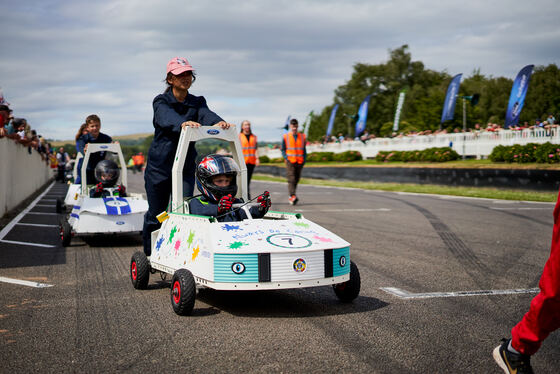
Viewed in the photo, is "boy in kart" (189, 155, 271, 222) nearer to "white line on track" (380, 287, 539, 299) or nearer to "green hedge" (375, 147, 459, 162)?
"white line on track" (380, 287, 539, 299)

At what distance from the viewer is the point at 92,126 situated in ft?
36.7

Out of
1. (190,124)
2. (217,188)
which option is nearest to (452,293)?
(217,188)

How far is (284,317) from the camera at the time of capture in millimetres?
4887

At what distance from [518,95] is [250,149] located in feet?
78.0

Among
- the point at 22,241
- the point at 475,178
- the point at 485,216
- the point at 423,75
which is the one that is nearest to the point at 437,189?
the point at 475,178

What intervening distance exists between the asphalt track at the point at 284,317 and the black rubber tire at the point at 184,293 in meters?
0.08

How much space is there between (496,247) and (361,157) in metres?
38.5

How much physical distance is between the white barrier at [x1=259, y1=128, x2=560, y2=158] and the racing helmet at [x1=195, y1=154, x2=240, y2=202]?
2401 cm

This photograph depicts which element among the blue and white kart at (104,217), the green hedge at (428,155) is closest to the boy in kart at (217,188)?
the blue and white kart at (104,217)

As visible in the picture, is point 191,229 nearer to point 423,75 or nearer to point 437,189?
point 437,189

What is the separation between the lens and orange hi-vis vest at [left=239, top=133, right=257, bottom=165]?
16.3m

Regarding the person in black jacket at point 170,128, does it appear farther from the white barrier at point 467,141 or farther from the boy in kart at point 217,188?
the white barrier at point 467,141

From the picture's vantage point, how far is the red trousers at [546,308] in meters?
3.04

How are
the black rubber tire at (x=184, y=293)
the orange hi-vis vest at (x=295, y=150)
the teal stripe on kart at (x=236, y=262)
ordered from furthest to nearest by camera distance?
the orange hi-vis vest at (x=295, y=150)
the black rubber tire at (x=184, y=293)
the teal stripe on kart at (x=236, y=262)
